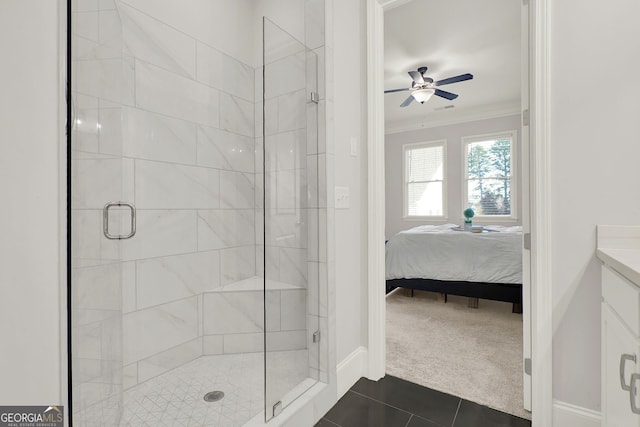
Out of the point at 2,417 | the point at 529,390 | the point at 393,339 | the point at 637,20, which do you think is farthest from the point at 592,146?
the point at 2,417

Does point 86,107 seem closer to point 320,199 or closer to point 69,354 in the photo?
point 69,354

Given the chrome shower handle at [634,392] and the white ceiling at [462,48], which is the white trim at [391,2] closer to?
the white ceiling at [462,48]

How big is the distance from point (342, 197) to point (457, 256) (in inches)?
85.3

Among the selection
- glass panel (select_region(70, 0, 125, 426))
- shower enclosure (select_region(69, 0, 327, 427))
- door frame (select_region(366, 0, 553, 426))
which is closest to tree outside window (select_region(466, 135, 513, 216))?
door frame (select_region(366, 0, 553, 426))

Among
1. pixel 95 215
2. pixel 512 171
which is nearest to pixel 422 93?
pixel 512 171

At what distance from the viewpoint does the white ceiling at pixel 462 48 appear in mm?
2887

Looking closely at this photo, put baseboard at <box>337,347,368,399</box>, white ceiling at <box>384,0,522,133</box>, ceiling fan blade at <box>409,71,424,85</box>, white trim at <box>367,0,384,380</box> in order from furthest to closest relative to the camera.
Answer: ceiling fan blade at <box>409,71,424,85</box> → white ceiling at <box>384,0,522,133</box> → white trim at <box>367,0,384,380</box> → baseboard at <box>337,347,368,399</box>

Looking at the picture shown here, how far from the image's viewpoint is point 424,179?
6336mm

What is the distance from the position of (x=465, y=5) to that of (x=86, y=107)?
321cm

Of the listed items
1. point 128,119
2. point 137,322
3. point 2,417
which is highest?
point 128,119

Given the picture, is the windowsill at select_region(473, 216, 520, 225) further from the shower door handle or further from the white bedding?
the shower door handle

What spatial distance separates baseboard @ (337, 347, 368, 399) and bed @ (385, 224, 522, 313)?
1.82 metres

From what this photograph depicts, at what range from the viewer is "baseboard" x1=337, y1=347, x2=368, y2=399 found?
1.72 m

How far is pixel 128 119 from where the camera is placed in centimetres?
176
